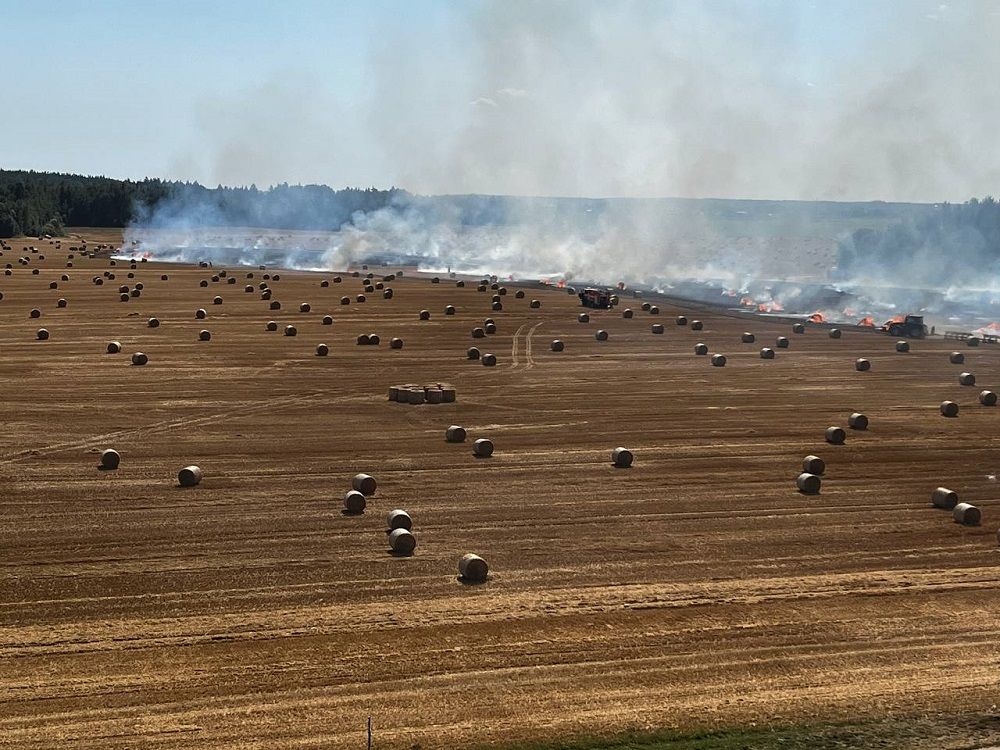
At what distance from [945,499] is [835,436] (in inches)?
330

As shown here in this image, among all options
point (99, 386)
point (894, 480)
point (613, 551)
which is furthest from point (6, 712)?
point (99, 386)

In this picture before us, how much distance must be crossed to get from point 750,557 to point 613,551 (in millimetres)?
2744

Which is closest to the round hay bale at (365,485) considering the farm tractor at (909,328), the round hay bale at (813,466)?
the round hay bale at (813,466)

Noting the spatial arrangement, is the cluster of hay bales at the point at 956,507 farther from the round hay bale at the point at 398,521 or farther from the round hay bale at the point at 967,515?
the round hay bale at the point at 398,521

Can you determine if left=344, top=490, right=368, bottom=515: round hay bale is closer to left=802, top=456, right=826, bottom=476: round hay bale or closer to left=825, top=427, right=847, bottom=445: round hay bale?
left=802, top=456, right=826, bottom=476: round hay bale

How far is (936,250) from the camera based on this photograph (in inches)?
5655

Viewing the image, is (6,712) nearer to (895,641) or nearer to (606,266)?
(895,641)

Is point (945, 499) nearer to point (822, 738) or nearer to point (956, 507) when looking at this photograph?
point (956, 507)

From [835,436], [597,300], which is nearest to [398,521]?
[835,436]

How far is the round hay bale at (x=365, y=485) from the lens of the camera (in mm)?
30672

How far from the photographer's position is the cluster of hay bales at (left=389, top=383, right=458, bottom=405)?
148 feet

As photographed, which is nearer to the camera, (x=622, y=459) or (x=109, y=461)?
(x=109, y=461)

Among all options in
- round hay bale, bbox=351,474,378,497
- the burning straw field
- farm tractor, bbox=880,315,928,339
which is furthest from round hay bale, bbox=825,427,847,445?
farm tractor, bbox=880,315,928,339

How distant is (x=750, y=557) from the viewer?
1032 inches
